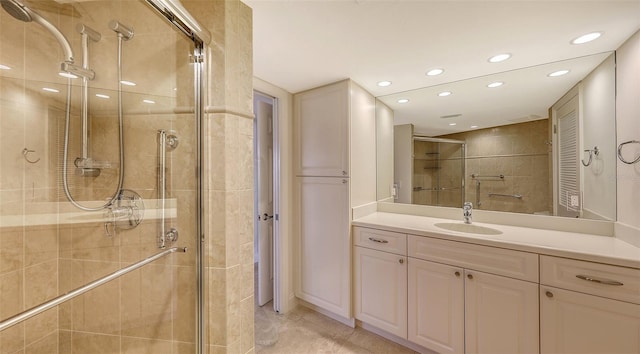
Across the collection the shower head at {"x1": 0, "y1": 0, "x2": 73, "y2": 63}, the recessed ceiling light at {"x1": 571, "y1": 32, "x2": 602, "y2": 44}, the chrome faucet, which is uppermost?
the recessed ceiling light at {"x1": 571, "y1": 32, "x2": 602, "y2": 44}

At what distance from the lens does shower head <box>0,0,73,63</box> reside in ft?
3.32

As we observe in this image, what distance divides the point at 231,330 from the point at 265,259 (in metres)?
1.28

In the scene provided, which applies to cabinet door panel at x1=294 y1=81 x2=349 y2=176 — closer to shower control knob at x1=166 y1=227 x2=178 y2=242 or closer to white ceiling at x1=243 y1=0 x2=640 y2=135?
white ceiling at x1=243 y1=0 x2=640 y2=135

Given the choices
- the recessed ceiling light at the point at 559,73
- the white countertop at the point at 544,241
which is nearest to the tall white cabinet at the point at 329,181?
the white countertop at the point at 544,241

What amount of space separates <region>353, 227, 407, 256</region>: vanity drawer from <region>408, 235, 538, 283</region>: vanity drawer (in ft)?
0.23

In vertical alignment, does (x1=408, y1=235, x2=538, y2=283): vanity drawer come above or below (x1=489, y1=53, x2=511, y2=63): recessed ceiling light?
below

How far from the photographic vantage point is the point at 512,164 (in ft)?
6.40

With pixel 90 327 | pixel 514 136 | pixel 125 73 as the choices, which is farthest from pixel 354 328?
pixel 125 73

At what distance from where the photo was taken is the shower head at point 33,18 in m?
1.01

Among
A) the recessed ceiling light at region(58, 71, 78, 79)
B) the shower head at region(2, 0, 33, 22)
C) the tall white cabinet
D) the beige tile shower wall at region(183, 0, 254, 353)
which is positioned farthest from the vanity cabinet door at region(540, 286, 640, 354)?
the shower head at region(2, 0, 33, 22)

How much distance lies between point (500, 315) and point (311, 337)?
4.57 ft

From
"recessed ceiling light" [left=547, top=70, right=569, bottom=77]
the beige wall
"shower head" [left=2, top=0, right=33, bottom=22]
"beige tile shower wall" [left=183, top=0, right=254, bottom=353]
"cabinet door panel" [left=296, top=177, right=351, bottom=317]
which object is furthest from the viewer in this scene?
"cabinet door panel" [left=296, top=177, right=351, bottom=317]

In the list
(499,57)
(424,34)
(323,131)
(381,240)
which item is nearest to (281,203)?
(323,131)

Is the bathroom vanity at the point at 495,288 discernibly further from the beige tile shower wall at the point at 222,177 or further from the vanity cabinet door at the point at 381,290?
the beige tile shower wall at the point at 222,177
